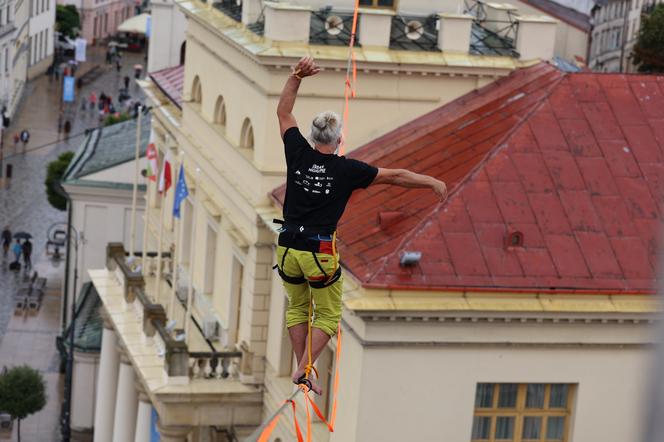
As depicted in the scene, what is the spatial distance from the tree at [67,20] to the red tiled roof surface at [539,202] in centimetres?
11501

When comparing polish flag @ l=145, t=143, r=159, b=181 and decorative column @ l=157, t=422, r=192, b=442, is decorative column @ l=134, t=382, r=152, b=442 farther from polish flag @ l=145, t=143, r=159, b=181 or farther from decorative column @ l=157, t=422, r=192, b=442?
polish flag @ l=145, t=143, r=159, b=181

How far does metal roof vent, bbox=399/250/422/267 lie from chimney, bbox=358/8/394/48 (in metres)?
7.48

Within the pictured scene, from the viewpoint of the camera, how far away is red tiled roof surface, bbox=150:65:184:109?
181 ft

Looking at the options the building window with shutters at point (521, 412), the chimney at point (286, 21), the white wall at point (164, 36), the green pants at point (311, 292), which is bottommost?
the building window with shutters at point (521, 412)

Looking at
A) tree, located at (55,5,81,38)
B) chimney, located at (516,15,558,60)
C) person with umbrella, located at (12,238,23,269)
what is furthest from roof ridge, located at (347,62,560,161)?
tree, located at (55,5,81,38)

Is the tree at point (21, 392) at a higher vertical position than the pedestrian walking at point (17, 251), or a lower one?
lower

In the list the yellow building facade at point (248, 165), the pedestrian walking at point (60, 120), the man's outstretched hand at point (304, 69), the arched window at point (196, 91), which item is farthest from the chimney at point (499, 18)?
the pedestrian walking at point (60, 120)

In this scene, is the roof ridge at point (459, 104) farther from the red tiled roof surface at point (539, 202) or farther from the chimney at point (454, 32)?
the red tiled roof surface at point (539, 202)

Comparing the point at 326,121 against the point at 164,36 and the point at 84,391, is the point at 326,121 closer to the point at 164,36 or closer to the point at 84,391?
the point at 84,391

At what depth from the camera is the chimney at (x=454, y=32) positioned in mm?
40188

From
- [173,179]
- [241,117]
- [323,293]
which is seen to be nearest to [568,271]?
[241,117]

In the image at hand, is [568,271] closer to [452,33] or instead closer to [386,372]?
[386,372]

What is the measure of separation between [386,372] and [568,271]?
3809 mm

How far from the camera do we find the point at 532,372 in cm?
3444
